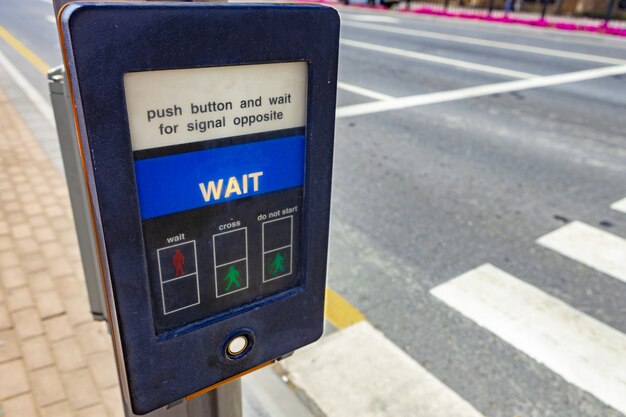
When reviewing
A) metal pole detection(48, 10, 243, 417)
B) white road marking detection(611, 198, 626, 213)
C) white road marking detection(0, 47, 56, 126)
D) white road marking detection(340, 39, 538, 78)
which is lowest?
white road marking detection(611, 198, 626, 213)

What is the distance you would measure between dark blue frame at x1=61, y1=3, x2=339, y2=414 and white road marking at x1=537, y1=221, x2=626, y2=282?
3.09 m

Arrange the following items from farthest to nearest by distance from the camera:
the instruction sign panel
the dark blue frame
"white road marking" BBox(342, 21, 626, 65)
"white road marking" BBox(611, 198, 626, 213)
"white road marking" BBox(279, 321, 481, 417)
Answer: "white road marking" BBox(342, 21, 626, 65) < "white road marking" BBox(611, 198, 626, 213) < "white road marking" BBox(279, 321, 481, 417) < the instruction sign panel < the dark blue frame

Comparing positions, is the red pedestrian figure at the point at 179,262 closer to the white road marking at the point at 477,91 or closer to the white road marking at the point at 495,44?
the white road marking at the point at 477,91

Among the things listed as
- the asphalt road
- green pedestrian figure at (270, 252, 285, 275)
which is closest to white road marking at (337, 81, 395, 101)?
the asphalt road

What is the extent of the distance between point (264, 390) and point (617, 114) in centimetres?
677

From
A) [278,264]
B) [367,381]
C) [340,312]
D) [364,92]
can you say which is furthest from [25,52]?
[278,264]

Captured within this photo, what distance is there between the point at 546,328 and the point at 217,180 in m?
2.61

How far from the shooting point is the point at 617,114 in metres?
7.16

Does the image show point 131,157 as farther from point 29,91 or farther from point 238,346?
point 29,91

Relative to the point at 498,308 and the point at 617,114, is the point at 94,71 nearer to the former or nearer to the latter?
the point at 498,308

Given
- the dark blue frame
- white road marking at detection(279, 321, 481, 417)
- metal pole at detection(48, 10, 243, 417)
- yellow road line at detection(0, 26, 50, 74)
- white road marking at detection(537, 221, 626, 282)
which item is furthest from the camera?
yellow road line at detection(0, 26, 50, 74)

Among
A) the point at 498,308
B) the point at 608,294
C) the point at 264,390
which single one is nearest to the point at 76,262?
the point at 264,390

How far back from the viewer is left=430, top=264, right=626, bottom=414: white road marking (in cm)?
268

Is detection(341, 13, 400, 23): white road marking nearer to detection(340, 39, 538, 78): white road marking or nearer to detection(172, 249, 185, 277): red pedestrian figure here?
detection(340, 39, 538, 78): white road marking
